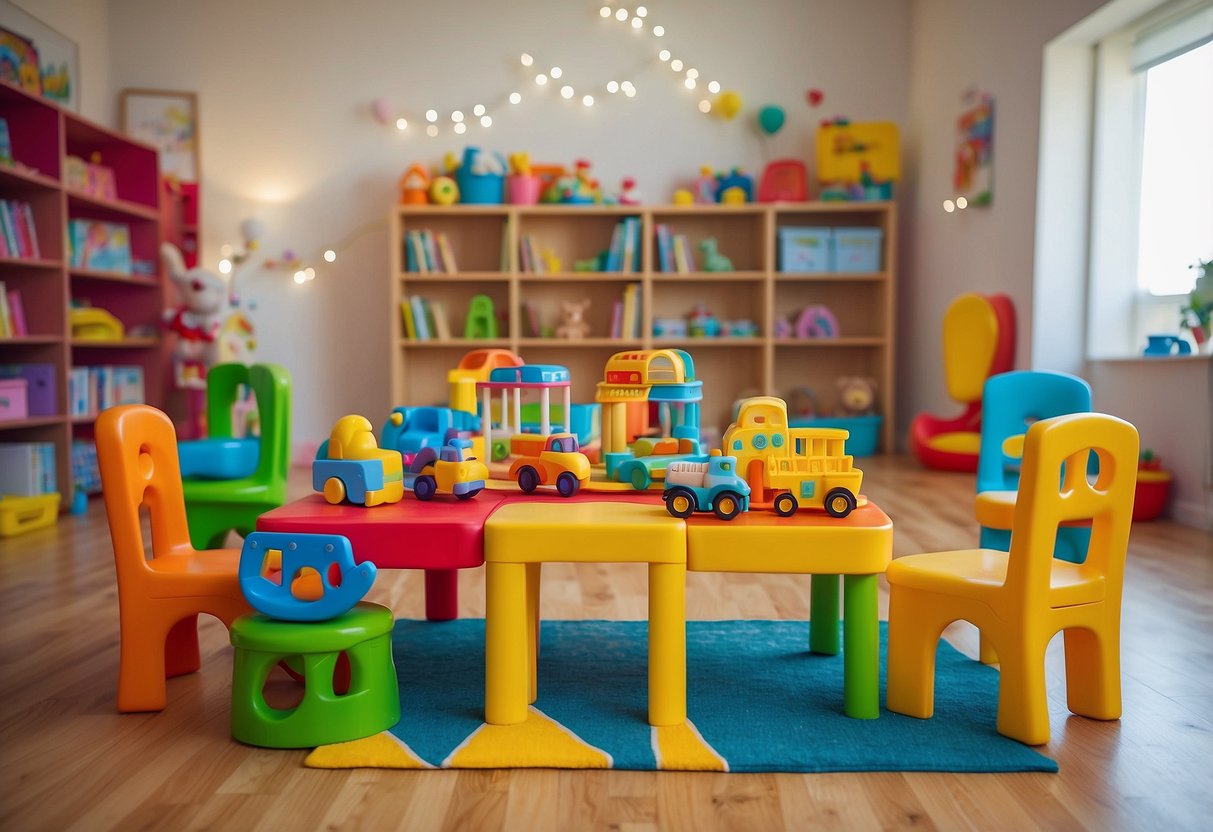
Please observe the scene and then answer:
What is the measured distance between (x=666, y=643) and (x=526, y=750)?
0.91ft

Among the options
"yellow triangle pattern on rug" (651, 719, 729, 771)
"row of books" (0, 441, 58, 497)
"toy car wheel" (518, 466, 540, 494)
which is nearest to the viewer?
"yellow triangle pattern on rug" (651, 719, 729, 771)

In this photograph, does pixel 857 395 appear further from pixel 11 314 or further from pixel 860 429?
pixel 11 314

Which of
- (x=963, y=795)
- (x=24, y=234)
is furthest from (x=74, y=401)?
(x=963, y=795)

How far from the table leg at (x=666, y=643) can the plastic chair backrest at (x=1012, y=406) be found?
1204 mm

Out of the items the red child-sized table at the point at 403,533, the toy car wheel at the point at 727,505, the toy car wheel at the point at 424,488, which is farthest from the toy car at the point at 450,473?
the toy car wheel at the point at 727,505

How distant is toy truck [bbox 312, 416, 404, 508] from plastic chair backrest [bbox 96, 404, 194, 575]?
1.04 feet

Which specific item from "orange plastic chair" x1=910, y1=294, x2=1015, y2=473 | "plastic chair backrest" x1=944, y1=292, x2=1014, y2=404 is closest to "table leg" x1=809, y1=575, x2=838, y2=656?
"orange plastic chair" x1=910, y1=294, x2=1015, y2=473

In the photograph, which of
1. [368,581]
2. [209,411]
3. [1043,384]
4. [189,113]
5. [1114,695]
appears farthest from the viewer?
[189,113]

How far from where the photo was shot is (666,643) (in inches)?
66.7

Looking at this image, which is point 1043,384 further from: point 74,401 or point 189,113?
point 189,113

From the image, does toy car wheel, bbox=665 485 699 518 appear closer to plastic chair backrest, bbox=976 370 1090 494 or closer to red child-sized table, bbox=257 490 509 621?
red child-sized table, bbox=257 490 509 621

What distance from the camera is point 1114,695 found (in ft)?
5.89

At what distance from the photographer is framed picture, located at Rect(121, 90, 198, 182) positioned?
5824 millimetres

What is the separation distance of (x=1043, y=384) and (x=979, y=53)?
307cm
